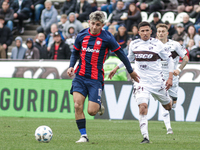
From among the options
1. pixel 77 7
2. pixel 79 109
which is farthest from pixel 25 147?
pixel 77 7

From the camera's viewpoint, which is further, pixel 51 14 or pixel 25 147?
pixel 51 14

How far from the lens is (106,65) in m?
14.1

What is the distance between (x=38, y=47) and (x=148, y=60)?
1077 cm

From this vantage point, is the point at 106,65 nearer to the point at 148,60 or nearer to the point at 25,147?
the point at 148,60

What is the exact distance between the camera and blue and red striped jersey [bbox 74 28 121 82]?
7500 mm

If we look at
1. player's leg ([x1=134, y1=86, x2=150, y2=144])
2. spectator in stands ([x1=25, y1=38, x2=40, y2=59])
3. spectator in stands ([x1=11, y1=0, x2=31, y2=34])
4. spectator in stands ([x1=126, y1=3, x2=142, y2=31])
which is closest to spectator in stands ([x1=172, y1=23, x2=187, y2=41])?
spectator in stands ([x1=126, y1=3, x2=142, y2=31])

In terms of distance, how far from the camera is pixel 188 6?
1961cm

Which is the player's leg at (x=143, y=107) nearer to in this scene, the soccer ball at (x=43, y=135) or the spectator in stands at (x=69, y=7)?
Answer: the soccer ball at (x=43, y=135)

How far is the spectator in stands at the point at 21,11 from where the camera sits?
22331 mm

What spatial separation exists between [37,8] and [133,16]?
6119 mm

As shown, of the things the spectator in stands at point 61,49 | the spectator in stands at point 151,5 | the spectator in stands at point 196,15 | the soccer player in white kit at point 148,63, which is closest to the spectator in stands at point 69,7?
the spectator in stands at point 151,5

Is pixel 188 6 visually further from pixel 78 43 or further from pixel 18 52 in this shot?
pixel 78 43

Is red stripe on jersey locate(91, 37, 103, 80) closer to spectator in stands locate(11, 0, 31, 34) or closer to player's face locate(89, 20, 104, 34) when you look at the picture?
player's face locate(89, 20, 104, 34)

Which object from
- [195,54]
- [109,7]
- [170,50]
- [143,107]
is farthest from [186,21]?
[143,107]
